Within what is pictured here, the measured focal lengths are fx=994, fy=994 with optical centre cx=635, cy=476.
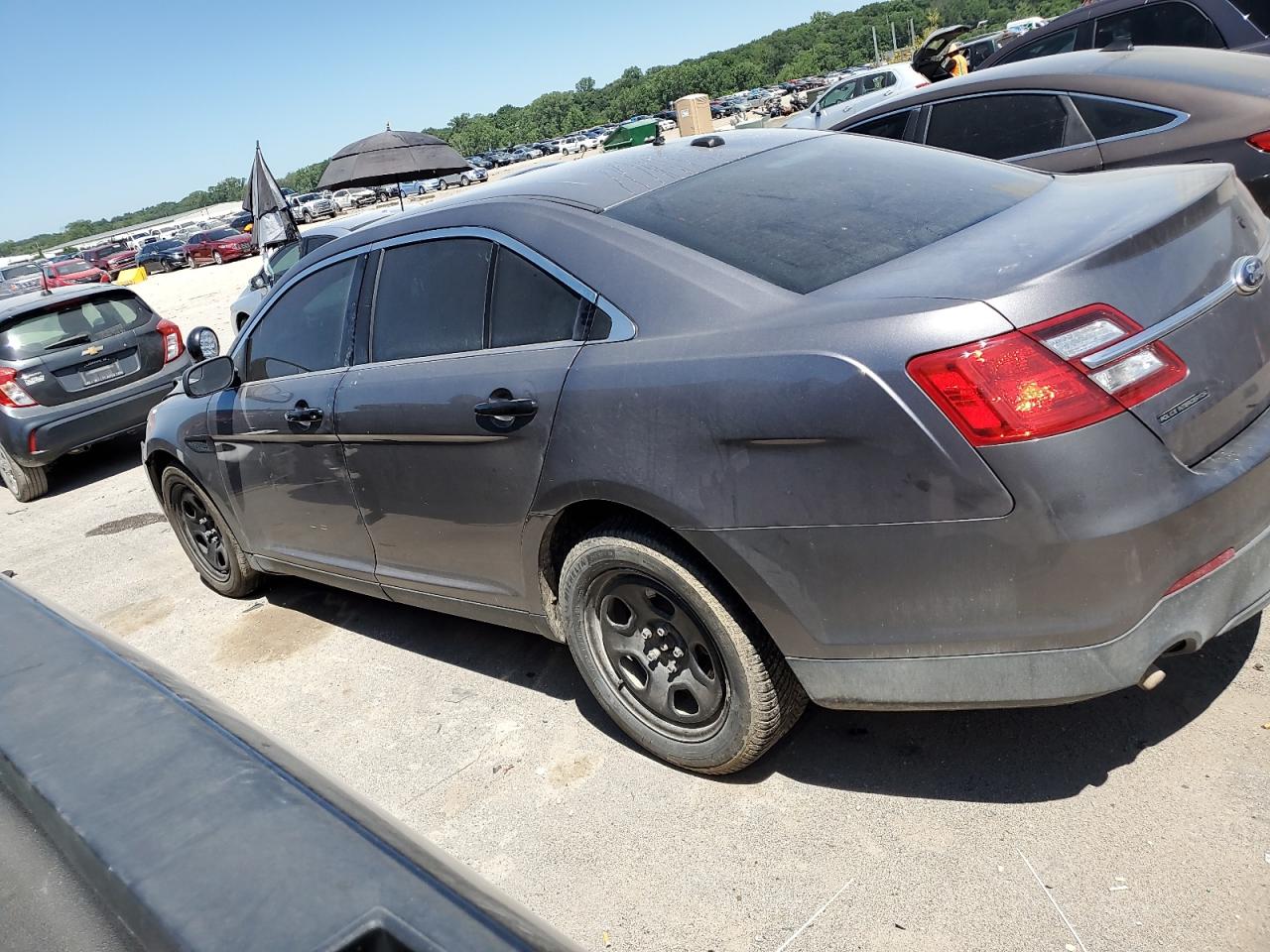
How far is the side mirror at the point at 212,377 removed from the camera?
4348 mm

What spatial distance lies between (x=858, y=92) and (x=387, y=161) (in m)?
12.1

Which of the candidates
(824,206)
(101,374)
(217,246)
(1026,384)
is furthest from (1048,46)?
(217,246)

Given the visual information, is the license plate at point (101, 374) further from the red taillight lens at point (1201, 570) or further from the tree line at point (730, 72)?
the tree line at point (730, 72)

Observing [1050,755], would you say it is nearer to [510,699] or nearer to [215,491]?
[510,699]

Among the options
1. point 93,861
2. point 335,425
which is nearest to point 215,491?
point 335,425

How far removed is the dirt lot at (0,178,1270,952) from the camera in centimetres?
225

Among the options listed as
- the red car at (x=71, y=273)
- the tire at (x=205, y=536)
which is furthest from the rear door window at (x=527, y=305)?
the red car at (x=71, y=273)

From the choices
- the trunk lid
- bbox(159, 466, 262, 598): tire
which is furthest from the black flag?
the trunk lid

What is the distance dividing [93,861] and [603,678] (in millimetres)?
1926

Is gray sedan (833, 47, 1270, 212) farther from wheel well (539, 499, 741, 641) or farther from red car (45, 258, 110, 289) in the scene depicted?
red car (45, 258, 110, 289)

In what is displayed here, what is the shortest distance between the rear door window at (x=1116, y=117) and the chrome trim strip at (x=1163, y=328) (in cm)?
337

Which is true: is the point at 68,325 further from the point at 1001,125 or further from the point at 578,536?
the point at 1001,125

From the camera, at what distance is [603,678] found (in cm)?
305

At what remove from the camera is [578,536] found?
9.87 ft
